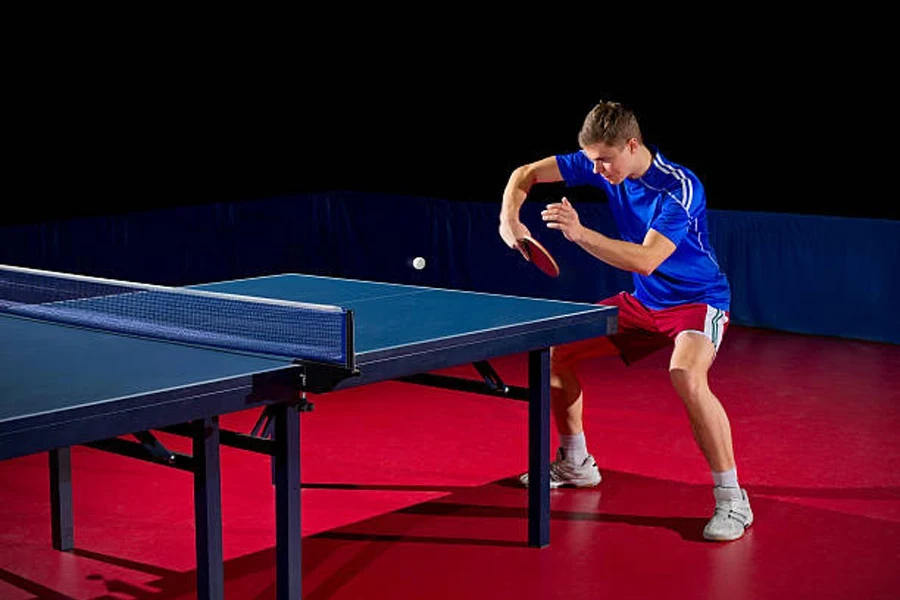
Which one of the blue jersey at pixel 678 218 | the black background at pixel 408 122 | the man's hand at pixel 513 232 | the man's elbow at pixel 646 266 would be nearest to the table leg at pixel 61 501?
the man's hand at pixel 513 232

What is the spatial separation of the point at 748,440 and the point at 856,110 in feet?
17.2

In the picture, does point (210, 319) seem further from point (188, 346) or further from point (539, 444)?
point (539, 444)

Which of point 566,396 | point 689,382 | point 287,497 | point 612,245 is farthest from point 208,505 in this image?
point 566,396

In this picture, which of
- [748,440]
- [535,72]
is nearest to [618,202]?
[748,440]

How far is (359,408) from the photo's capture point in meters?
8.10

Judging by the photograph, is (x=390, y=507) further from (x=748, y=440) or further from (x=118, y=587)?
(x=748, y=440)

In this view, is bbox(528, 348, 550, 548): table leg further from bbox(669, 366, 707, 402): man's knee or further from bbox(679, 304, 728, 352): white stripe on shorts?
bbox(679, 304, 728, 352): white stripe on shorts

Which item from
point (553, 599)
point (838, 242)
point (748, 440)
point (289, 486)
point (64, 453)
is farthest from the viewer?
point (838, 242)

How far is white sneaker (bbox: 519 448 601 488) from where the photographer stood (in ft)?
21.3

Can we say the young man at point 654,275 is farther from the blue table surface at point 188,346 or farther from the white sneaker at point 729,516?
the blue table surface at point 188,346

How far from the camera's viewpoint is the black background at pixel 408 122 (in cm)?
1182

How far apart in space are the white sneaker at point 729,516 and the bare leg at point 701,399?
0.10 metres

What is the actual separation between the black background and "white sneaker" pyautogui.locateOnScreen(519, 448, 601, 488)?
5.13 meters

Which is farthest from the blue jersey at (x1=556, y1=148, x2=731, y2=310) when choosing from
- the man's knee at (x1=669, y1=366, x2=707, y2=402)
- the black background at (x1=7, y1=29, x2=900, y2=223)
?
the black background at (x1=7, y1=29, x2=900, y2=223)
